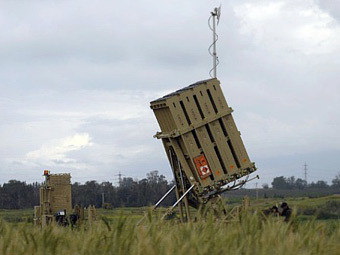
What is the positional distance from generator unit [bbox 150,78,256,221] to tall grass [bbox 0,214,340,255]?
11863 mm

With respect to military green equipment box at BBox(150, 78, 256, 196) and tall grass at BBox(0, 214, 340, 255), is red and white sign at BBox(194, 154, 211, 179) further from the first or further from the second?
tall grass at BBox(0, 214, 340, 255)

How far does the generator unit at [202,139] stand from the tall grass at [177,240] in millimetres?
11863

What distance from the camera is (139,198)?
7394 centimetres

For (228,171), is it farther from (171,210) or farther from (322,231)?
(322,231)

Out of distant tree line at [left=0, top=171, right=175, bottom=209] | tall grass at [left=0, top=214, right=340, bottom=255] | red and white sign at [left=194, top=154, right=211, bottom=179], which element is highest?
distant tree line at [left=0, top=171, right=175, bottom=209]

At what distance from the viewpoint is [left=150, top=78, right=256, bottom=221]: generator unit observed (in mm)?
20766

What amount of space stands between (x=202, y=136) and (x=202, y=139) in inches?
3.7

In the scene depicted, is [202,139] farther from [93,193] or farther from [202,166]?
[93,193]

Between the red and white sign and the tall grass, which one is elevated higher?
the red and white sign

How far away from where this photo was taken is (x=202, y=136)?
20.9 metres

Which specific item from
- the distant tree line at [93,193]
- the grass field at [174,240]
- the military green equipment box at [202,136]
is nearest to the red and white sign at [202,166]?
the military green equipment box at [202,136]

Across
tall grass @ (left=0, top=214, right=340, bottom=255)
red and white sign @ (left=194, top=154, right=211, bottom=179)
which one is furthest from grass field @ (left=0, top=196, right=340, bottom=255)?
red and white sign @ (left=194, top=154, right=211, bottom=179)

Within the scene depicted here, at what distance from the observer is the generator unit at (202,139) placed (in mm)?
20766

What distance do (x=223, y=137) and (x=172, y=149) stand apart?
1.71 metres
